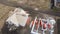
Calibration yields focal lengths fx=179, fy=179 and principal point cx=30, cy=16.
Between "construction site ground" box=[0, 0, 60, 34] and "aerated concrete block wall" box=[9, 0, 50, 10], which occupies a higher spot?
"aerated concrete block wall" box=[9, 0, 50, 10]

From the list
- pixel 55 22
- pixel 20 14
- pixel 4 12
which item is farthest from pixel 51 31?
pixel 4 12

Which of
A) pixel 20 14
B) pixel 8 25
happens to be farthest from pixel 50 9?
pixel 8 25

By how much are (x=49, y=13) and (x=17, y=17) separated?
315mm

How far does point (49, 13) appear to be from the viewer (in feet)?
5.73

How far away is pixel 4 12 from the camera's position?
1696 mm

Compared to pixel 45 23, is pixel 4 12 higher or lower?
higher

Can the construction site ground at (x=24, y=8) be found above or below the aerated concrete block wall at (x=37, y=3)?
below

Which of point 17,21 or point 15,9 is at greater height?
point 15,9

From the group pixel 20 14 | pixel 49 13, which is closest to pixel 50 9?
pixel 49 13

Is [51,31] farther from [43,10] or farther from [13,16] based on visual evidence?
[13,16]

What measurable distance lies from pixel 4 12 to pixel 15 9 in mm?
110

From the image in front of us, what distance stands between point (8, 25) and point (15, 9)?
0.17 meters

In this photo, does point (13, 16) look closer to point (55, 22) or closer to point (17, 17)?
point (17, 17)

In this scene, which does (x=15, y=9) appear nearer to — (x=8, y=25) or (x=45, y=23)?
(x=8, y=25)
